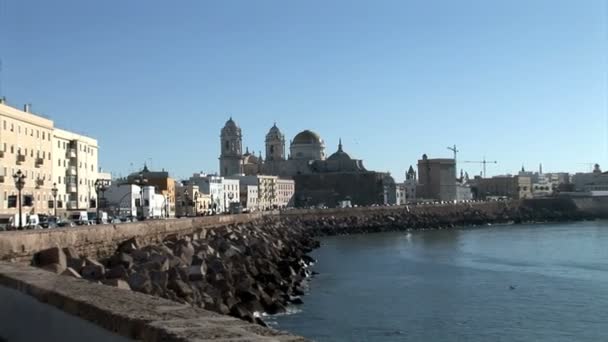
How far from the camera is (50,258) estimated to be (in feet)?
53.1

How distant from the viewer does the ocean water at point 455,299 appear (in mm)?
19078

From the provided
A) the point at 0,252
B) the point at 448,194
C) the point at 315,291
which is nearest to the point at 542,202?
the point at 448,194

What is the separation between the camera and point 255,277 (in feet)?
80.8

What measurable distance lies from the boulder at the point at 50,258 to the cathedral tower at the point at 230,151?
98512mm

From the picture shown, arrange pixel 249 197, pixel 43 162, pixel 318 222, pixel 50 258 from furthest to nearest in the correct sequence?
pixel 249 197, pixel 318 222, pixel 43 162, pixel 50 258

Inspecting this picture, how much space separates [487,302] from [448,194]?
11453 centimetres

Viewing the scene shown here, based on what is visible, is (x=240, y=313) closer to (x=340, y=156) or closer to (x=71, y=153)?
(x=71, y=153)

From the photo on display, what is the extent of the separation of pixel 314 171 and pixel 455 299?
9678 centimetres

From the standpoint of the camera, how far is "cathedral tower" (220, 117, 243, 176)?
379ft

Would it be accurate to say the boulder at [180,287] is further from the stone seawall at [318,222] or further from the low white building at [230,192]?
the low white building at [230,192]

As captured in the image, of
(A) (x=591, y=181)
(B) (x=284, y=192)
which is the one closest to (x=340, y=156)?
(B) (x=284, y=192)

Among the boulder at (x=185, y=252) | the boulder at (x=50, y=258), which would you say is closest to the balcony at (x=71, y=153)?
the boulder at (x=185, y=252)

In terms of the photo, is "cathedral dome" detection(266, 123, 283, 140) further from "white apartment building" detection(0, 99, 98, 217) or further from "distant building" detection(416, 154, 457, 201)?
"white apartment building" detection(0, 99, 98, 217)

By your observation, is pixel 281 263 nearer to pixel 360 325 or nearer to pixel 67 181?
pixel 360 325
